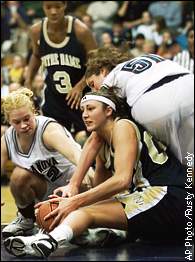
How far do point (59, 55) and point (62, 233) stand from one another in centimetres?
143

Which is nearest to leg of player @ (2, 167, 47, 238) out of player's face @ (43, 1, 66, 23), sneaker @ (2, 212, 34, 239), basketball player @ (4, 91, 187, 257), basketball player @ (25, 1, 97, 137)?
sneaker @ (2, 212, 34, 239)

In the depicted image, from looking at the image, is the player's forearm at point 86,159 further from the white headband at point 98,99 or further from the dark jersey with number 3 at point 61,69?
the dark jersey with number 3 at point 61,69

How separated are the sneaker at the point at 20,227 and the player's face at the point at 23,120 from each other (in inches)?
12.6

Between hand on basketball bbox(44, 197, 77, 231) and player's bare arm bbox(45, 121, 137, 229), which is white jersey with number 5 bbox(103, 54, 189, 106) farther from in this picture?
hand on basketball bbox(44, 197, 77, 231)

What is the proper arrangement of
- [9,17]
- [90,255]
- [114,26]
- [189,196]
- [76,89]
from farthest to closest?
1. [9,17]
2. [114,26]
3. [90,255]
4. [76,89]
5. [189,196]

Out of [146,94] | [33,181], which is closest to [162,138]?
[146,94]

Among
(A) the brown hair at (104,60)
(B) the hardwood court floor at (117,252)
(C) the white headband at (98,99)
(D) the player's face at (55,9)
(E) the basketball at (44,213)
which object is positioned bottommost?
(B) the hardwood court floor at (117,252)

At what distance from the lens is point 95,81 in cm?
261

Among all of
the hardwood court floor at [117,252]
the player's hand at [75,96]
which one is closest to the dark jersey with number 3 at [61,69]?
the player's hand at [75,96]

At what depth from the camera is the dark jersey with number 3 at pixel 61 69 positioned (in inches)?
145

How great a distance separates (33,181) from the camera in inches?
139

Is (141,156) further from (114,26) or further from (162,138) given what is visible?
(114,26)

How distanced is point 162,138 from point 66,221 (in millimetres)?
440

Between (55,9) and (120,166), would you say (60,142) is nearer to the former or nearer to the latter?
(120,166)
